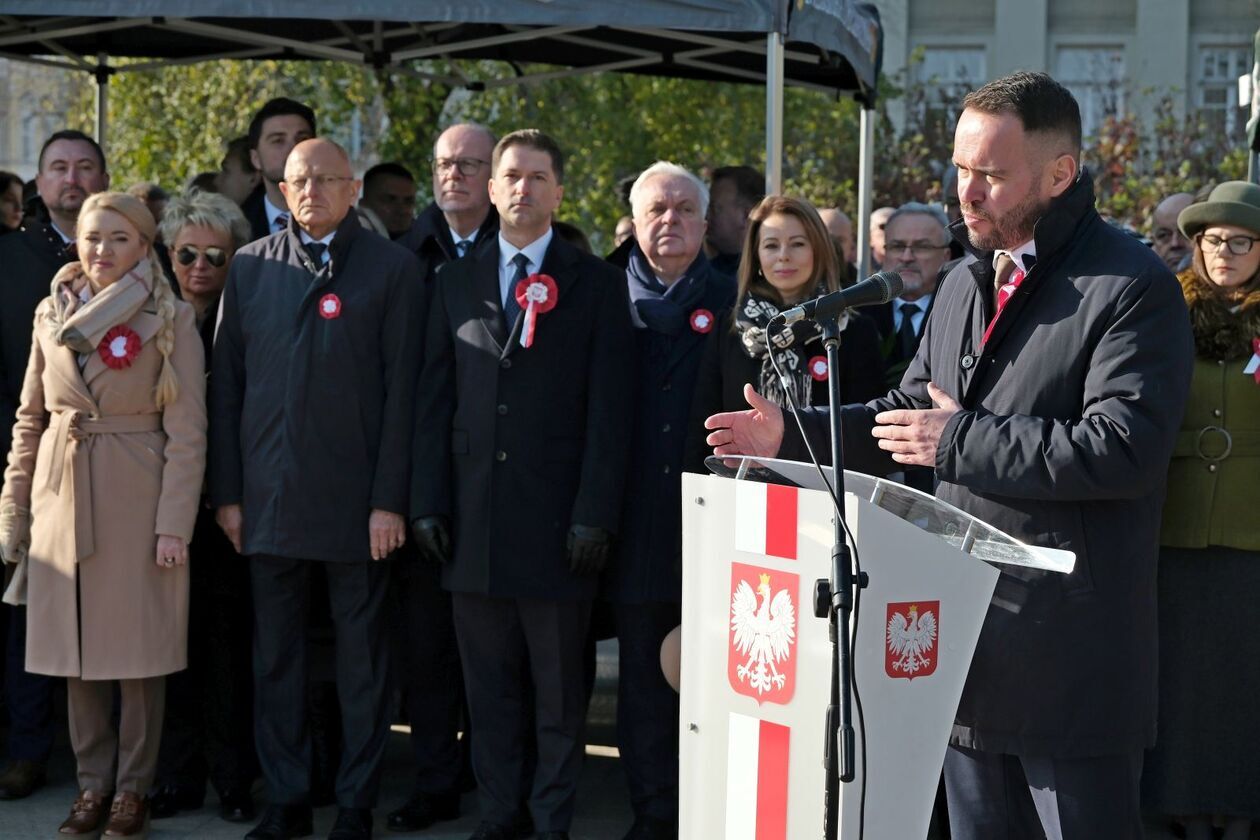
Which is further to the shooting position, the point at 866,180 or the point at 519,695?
the point at 866,180

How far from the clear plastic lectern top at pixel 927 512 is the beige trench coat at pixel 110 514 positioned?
2715 mm

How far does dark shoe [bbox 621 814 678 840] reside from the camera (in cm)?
537

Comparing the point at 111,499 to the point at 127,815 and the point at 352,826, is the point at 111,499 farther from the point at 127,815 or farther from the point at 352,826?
the point at 352,826

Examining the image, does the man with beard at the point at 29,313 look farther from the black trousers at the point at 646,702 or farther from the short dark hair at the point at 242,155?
the black trousers at the point at 646,702

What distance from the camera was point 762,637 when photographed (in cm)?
312

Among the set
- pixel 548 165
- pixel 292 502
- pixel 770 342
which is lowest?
pixel 292 502

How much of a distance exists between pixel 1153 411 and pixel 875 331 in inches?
88.5

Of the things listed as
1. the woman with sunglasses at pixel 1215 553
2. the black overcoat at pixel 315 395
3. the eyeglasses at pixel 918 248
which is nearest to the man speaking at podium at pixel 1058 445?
the woman with sunglasses at pixel 1215 553

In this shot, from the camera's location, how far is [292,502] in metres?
5.35

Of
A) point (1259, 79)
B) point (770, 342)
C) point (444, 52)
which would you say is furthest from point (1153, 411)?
point (444, 52)

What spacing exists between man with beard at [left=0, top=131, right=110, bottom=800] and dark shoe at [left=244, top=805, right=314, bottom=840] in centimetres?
99

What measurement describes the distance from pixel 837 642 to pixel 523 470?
2.53 m

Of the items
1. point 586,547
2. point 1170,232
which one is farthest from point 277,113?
point 1170,232

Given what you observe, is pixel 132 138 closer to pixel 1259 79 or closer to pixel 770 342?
pixel 1259 79
